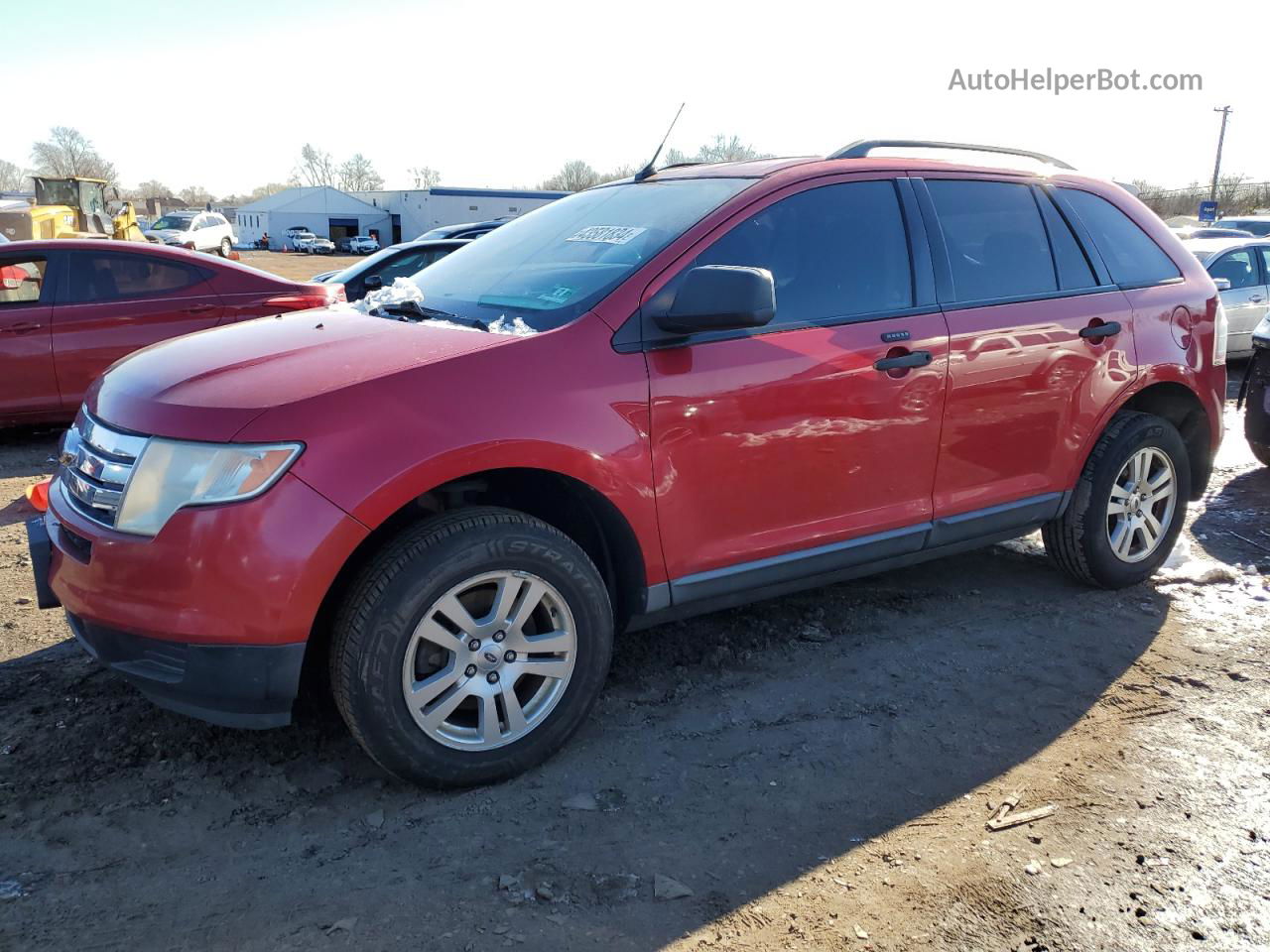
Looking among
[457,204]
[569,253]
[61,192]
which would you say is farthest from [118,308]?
[457,204]

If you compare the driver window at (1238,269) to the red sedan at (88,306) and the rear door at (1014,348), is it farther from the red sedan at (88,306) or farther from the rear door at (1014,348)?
the red sedan at (88,306)

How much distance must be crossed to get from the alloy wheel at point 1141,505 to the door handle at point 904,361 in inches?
54.0

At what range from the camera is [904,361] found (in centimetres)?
366

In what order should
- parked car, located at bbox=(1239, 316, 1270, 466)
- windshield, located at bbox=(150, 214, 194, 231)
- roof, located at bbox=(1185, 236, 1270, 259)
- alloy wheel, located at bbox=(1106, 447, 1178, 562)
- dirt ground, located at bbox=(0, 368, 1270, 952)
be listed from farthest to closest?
windshield, located at bbox=(150, 214, 194, 231) < roof, located at bbox=(1185, 236, 1270, 259) < parked car, located at bbox=(1239, 316, 1270, 466) < alloy wheel, located at bbox=(1106, 447, 1178, 562) < dirt ground, located at bbox=(0, 368, 1270, 952)

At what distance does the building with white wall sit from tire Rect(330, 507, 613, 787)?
4980cm

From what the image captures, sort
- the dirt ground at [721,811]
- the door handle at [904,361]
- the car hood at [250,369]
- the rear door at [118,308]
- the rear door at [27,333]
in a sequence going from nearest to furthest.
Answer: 1. the dirt ground at [721,811]
2. the car hood at [250,369]
3. the door handle at [904,361]
4. the rear door at [27,333]
5. the rear door at [118,308]

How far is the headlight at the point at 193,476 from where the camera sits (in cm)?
262

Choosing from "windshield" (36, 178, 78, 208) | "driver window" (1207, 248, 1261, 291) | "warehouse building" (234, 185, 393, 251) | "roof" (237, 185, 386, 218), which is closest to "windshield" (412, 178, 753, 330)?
"driver window" (1207, 248, 1261, 291)

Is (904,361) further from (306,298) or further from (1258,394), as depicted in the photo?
(306,298)

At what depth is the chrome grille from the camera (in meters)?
2.77

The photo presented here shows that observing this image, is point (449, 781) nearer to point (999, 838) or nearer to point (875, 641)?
point (999, 838)

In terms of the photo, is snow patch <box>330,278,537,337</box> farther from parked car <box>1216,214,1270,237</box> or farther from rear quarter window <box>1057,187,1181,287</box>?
parked car <box>1216,214,1270,237</box>

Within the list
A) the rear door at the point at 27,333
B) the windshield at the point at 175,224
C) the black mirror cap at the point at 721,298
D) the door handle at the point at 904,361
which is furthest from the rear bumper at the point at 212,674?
the windshield at the point at 175,224

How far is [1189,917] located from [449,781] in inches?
79.4
